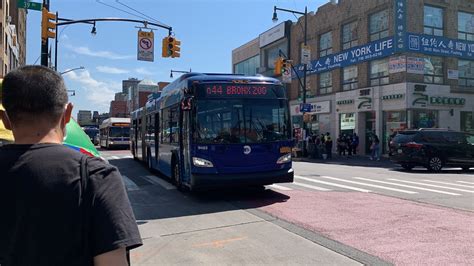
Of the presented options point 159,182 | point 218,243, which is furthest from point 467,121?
point 218,243

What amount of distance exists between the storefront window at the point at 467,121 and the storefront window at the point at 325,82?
9.90 metres

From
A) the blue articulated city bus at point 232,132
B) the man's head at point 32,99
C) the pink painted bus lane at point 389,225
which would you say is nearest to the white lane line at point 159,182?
the blue articulated city bus at point 232,132

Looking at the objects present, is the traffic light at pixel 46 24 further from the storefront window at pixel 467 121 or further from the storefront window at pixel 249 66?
the storefront window at pixel 249 66

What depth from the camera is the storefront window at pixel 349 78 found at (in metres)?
33.0

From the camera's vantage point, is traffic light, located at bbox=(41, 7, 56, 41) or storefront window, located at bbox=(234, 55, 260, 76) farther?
storefront window, located at bbox=(234, 55, 260, 76)

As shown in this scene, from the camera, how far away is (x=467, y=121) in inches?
1204

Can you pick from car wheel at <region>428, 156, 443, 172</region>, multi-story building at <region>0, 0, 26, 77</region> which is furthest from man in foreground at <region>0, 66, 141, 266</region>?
multi-story building at <region>0, 0, 26, 77</region>

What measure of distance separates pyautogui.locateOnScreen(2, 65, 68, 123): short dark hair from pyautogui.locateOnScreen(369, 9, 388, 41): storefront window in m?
30.6

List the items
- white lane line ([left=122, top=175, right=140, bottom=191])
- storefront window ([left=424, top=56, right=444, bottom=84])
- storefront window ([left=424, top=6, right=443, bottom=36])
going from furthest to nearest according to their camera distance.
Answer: storefront window ([left=424, top=6, right=443, bottom=36]) → storefront window ([left=424, top=56, right=444, bottom=84]) → white lane line ([left=122, top=175, right=140, bottom=191])

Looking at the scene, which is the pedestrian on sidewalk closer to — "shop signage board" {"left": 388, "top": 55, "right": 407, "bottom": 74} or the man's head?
"shop signage board" {"left": 388, "top": 55, "right": 407, "bottom": 74}

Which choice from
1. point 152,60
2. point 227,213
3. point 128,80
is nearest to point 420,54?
point 152,60

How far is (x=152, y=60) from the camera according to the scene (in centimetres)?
2191

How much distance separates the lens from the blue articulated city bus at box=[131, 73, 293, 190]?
1010cm

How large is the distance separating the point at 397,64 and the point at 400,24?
2529 mm
